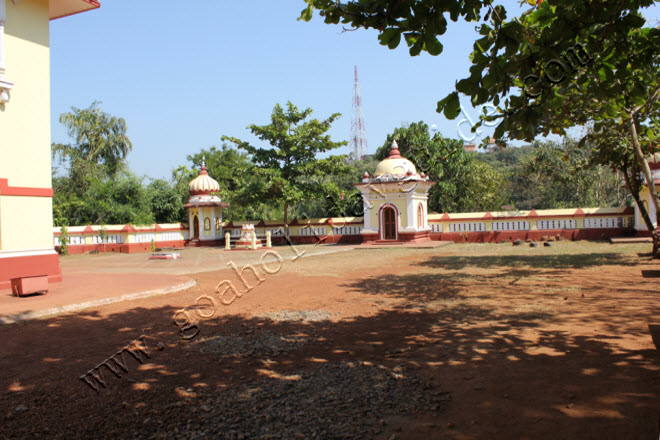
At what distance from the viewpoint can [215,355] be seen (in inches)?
201

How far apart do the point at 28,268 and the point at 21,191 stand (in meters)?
1.65

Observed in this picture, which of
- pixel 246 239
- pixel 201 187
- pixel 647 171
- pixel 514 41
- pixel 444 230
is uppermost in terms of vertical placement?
pixel 201 187

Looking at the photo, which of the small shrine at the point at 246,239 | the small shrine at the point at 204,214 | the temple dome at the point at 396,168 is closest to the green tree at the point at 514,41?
the temple dome at the point at 396,168

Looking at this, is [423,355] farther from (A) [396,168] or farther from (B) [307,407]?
(A) [396,168]

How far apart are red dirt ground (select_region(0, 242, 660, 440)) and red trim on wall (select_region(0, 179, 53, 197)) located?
13.0 feet

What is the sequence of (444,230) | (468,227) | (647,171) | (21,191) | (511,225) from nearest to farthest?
(21,191) < (647,171) < (511,225) < (468,227) < (444,230)

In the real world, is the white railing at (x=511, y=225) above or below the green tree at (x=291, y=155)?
below

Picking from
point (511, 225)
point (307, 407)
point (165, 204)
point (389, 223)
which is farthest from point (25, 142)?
point (165, 204)

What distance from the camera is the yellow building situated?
32.9 feet

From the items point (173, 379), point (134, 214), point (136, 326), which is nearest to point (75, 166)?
point (134, 214)

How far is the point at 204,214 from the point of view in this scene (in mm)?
28828

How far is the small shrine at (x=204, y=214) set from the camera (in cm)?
2866

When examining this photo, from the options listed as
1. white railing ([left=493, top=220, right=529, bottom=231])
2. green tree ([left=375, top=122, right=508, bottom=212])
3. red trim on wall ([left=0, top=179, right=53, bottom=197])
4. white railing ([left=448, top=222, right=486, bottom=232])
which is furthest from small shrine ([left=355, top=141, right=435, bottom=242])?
red trim on wall ([left=0, top=179, right=53, bottom=197])

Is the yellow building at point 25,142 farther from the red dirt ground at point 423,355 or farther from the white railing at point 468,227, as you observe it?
the white railing at point 468,227
